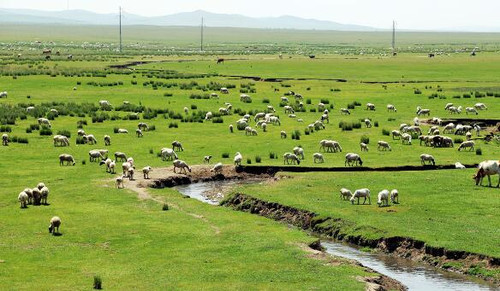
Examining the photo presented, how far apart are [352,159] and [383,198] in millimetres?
9969

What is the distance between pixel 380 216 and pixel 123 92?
2191 inches

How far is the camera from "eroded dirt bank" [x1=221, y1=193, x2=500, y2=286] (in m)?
30.8

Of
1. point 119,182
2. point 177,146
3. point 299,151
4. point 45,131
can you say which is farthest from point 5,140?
point 299,151

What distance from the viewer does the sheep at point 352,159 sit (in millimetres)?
48625

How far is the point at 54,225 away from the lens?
33.9 m

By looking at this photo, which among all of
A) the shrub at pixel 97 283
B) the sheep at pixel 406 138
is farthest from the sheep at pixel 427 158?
the shrub at pixel 97 283

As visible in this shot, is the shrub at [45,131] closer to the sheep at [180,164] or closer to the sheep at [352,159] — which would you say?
the sheep at [180,164]

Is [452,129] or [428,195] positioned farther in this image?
[452,129]

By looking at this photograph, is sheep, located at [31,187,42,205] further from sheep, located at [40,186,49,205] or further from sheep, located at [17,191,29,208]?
sheep, located at [17,191,29,208]

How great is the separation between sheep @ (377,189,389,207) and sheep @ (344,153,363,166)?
9.58m

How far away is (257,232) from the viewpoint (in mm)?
35188

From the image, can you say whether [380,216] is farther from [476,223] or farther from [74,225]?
[74,225]

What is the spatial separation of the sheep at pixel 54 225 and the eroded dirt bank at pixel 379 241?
1007 centimetres

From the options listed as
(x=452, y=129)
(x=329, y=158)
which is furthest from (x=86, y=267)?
(x=452, y=129)
